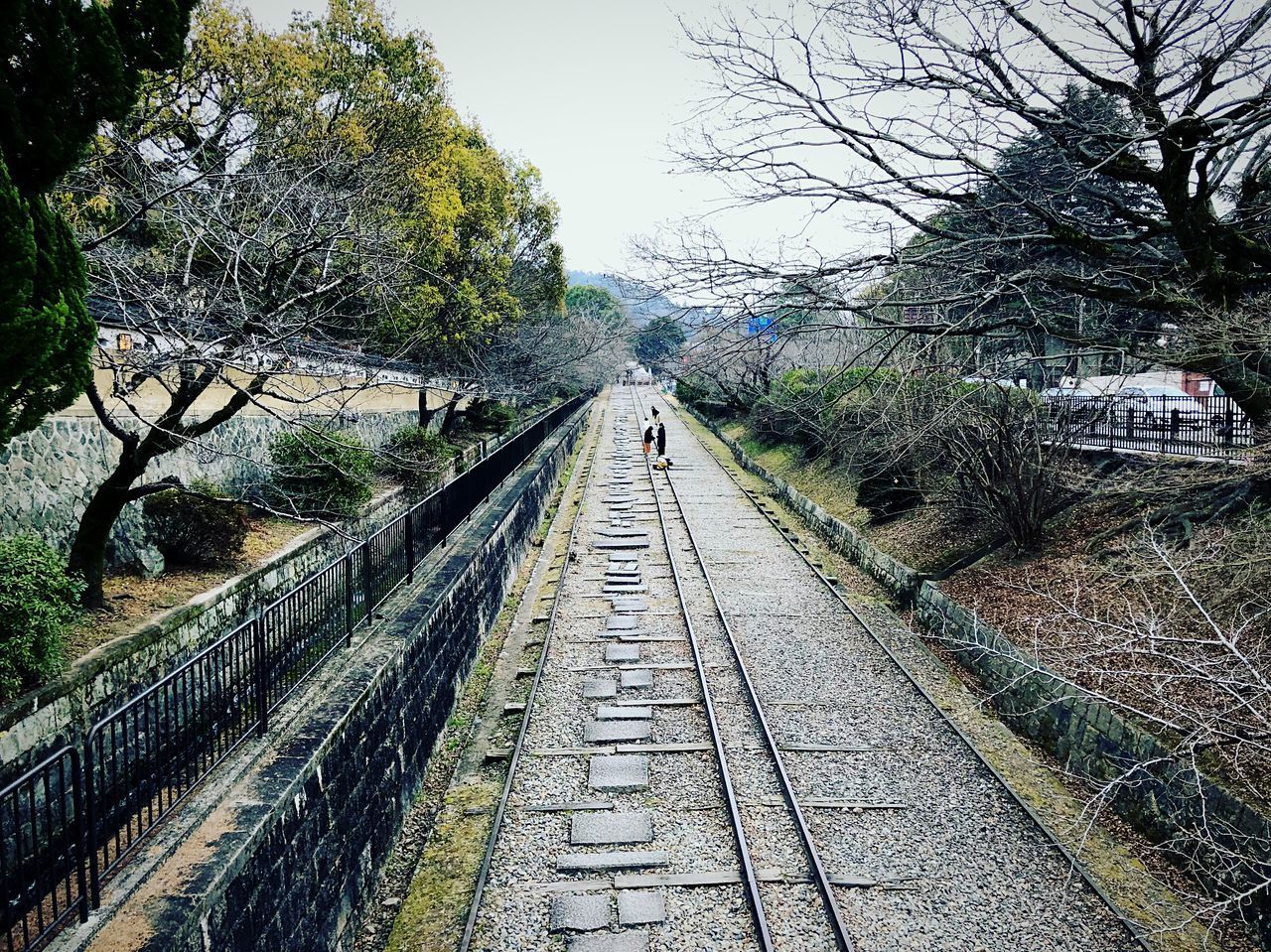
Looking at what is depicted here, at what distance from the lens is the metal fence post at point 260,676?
5.77 m

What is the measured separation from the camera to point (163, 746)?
5875 millimetres

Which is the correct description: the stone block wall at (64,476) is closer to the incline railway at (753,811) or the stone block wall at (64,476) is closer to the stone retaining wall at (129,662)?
the stone retaining wall at (129,662)

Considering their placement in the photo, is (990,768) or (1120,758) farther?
(990,768)

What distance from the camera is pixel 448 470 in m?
21.8

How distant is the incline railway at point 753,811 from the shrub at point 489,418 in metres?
22.5

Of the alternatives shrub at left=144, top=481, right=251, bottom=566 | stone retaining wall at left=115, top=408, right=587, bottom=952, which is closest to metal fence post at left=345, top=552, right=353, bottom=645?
stone retaining wall at left=115, top=408, right=587, bottom=952

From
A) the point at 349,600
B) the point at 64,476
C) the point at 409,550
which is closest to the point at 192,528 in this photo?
the point at 64,476

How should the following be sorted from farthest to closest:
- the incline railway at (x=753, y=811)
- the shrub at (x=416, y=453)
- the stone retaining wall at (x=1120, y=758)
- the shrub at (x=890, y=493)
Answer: the shrub at (x=416, y=453) < the shrub at (x=890, y=493) < the stone retaining wall at (x=1120, y=758) < the incline railway at (x=753, y=811)

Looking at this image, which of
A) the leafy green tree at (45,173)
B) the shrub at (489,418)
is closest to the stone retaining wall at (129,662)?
the leafy green tree at (45,173)

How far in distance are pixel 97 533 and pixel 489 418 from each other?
90.6ft

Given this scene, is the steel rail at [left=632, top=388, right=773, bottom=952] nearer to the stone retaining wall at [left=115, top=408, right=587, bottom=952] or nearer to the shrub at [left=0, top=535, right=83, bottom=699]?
the stone retaining wall at [left=115, top=408, right=587, bottom=952]

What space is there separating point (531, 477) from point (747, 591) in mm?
7286

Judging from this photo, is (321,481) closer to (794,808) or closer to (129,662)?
(129,662)

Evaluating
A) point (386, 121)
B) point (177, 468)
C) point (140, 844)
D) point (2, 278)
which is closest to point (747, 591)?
point (177, 468)
